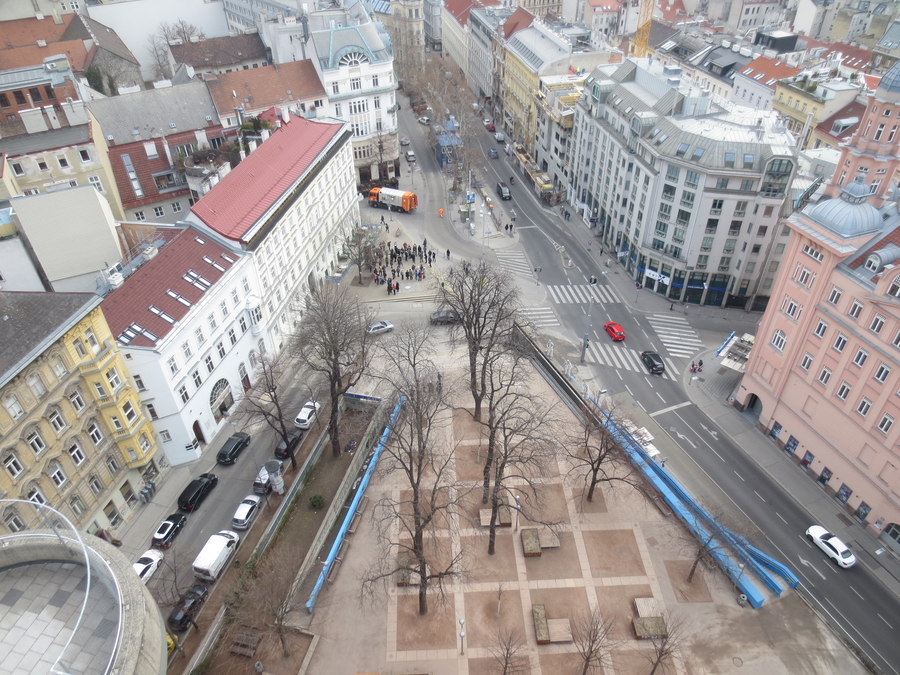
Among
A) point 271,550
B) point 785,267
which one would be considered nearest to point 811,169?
point 785,267

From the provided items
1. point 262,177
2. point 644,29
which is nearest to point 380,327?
point 262,177

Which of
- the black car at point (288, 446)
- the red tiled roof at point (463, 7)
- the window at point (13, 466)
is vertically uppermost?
the red tiled roof at point (463, 7)

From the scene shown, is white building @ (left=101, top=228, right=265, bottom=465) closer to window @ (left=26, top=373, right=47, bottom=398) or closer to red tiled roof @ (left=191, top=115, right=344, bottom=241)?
red tiled roof @ (left=191, top=115, right=344, bottom=241)

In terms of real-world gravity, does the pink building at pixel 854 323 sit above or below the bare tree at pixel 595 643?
above

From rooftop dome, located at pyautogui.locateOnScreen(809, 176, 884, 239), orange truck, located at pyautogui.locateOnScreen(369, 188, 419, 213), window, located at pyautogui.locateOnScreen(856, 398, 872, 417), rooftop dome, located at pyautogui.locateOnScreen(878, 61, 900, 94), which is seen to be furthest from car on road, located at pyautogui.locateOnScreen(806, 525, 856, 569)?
orange truck, located at pyautogui.locateOnScreen(369, 188, 419, 213)

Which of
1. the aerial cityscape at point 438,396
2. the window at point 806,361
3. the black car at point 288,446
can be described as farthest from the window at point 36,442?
the window at point 806,361

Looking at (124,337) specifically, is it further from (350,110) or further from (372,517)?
(350,110)

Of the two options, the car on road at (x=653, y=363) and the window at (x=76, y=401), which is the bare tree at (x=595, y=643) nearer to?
the car on road at (x=653, y=363)
